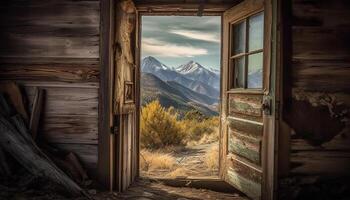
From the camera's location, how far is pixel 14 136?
372 centimetres

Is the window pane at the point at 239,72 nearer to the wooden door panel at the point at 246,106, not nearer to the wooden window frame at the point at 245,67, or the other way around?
the wooden window frame at the point at 245,67

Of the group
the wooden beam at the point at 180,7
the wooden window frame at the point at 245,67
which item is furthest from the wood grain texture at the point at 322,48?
the wooden beam at the point at 180,7

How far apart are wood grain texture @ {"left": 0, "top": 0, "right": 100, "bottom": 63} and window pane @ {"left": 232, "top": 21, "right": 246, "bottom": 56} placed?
1.96 m

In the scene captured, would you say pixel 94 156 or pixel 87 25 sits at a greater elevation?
pixel 87 25

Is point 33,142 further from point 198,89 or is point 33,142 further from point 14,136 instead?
point 198,89

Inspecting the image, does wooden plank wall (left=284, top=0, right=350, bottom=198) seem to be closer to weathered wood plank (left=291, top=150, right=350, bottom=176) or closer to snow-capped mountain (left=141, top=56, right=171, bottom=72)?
weathered wood plank (left=291, top=150, right=350, bottom=176)

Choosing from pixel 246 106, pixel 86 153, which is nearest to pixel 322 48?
pixel 246 106

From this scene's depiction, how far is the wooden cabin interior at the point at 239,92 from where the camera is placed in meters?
3.82

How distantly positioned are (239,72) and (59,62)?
7.84 feet

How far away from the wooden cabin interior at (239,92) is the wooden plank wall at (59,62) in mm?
12

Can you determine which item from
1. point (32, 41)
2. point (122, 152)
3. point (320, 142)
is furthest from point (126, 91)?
point (320, 142)

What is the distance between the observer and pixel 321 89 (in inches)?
153

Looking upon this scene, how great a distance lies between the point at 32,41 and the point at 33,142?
124cm

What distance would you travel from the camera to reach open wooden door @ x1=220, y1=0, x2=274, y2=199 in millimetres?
3881
